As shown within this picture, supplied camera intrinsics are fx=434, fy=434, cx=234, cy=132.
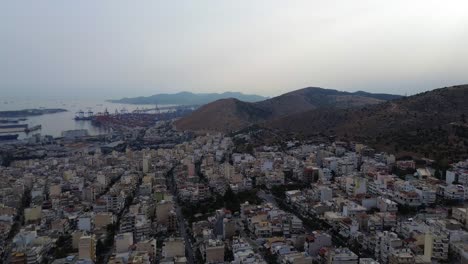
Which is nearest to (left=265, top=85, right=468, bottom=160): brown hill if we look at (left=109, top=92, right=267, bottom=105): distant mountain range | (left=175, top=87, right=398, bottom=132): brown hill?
(left=175, top=87, right=398, bottom=132): brown hill

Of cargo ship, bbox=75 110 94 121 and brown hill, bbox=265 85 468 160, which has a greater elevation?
brown hill, bbox=265 85 468 160

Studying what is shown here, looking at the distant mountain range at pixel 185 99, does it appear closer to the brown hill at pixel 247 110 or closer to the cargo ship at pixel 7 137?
the brown hill at pixel 247 110

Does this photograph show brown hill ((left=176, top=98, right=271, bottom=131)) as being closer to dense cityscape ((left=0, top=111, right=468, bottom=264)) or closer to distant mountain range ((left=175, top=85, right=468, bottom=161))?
distant mountain range ((left=175, top=85, right=468, bottom=161))

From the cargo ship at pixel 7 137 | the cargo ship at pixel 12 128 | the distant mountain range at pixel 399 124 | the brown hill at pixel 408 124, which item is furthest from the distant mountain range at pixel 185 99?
the brown hill at pixel 408 124

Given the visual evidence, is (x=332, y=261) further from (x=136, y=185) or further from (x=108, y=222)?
(x=136, y=185)

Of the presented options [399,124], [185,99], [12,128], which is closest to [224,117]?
[399,124]

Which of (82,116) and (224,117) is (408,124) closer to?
(224,117)

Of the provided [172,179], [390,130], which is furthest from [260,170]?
[390,130]
